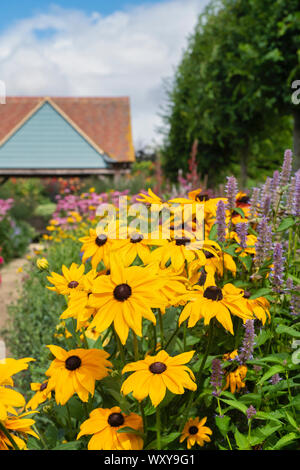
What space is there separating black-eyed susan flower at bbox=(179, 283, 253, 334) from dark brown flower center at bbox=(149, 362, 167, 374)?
5.2 inches

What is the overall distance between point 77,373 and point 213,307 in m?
0.47

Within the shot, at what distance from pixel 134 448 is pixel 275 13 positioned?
8635 millimetres

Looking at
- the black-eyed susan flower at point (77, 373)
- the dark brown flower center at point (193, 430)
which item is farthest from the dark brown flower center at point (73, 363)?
the dark brown flower center at point (193, 430)

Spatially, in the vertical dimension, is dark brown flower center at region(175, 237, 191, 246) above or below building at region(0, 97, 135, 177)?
below

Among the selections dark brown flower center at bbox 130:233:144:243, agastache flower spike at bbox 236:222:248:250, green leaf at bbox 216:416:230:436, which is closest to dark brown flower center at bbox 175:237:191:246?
dark brown flower center at bbox 130:233:144:243

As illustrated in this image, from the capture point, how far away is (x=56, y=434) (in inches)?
67.3

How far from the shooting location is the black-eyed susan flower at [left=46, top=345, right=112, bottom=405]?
49.6 inches

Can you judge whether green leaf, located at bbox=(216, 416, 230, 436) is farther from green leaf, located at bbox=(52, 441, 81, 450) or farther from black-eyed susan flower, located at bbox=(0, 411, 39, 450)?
black-eyed susan flower, located at bbox=(0, 411, 39, 450)

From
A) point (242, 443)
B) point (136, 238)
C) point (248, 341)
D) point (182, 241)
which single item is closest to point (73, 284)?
point (136, 238)

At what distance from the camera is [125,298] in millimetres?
1161

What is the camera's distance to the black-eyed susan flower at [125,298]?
1.12m

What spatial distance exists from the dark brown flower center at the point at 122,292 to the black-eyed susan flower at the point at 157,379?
200 millimetres

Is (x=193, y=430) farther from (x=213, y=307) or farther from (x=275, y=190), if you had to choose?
(x=275, y=190)
